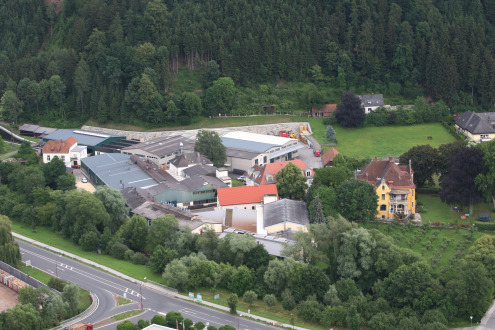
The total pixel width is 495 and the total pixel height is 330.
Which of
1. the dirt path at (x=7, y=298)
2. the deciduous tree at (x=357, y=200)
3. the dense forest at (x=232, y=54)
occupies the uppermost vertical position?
the dense forest at (x=232, y=54)

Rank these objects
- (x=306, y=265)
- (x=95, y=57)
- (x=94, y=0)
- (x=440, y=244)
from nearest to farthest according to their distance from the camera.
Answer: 1. (x=306, y=265)
2. (x=440, y=244)
3. (x=95, y=57)
4. (x=94, y=0)

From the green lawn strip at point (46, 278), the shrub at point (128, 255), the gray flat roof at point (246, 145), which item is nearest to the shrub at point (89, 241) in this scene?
the shrub at point (128, 255)

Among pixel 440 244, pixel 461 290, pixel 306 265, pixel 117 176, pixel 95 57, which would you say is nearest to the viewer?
pixel 461 290

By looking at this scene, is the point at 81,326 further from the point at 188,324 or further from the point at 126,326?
the point at 188,324

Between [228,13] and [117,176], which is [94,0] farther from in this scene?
[117,176]

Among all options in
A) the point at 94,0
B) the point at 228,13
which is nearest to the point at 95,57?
the point at 94,0

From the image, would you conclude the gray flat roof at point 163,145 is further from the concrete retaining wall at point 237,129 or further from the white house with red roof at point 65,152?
the white house with red roof at point 65,152

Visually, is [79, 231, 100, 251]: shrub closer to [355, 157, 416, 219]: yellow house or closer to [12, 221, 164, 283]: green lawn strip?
[12, 221, 164, 283]: green lawn strip
